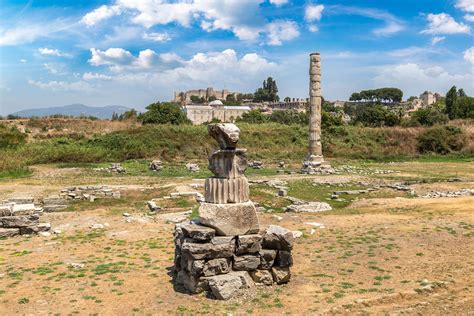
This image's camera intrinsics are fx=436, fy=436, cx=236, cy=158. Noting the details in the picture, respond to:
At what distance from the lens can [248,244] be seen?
8.52 metres

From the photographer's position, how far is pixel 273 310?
24.6 feet

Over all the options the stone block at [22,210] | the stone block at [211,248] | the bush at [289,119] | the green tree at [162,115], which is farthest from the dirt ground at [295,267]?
the bush at [289,119]

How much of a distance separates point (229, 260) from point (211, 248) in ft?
1.71

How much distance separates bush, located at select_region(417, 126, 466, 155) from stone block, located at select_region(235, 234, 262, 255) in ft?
138

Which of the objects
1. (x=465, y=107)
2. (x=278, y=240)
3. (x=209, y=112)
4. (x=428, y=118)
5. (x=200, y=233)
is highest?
(x=209, y=112)

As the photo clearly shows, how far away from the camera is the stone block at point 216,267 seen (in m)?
8.23

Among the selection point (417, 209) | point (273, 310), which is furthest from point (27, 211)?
point (417, 209)

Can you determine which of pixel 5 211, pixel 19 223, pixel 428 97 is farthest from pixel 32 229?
pixel 428 97

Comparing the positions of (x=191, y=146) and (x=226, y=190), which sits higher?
(x=191, y=146)

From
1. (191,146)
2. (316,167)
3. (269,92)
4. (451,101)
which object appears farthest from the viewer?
(269,92)

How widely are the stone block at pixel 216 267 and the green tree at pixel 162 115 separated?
48033mm

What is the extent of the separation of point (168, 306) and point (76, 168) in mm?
24406

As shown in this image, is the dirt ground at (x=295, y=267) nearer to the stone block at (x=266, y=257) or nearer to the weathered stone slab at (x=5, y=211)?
the stone block at (x=266, y=257)

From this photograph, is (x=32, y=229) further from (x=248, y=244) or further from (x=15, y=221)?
(x=248, y=244)
